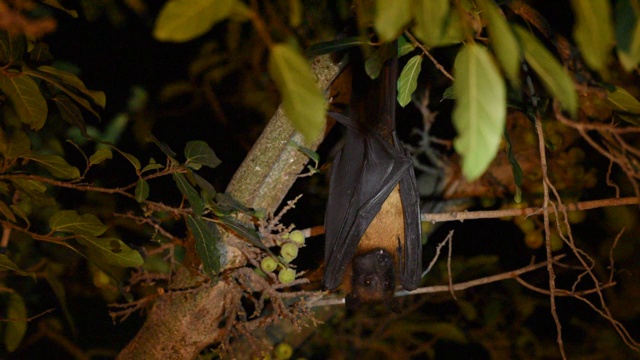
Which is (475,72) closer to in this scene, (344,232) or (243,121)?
(344,232)

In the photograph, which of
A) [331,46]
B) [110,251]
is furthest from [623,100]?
[110,251]

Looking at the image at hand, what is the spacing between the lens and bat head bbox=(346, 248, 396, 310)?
2918mm

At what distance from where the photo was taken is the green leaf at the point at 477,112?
66 centimetres

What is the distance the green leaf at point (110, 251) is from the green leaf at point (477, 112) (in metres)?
1.49

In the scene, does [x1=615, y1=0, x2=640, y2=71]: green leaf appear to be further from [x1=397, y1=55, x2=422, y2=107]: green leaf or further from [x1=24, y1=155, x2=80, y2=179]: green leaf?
[x1=24, y1=155, x2=80, y2=179]: green leaf

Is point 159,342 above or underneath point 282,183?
underneath

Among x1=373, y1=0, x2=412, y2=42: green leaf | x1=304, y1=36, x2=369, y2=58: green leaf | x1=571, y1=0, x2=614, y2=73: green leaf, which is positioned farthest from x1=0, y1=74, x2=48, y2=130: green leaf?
x1=571, y1=0, x2=614, y2=73: green leaf

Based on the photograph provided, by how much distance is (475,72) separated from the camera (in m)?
0.71

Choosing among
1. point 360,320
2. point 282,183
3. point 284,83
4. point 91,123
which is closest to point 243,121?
point 91,123

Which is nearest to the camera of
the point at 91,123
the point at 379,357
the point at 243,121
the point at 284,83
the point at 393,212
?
the point at 284,83

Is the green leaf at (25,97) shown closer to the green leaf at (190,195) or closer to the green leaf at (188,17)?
the green leaf at (190,195)

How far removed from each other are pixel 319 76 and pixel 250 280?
0.95 meters

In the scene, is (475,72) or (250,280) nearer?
(475,72)

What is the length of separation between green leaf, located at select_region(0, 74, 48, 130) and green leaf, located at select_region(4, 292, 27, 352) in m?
0.84
